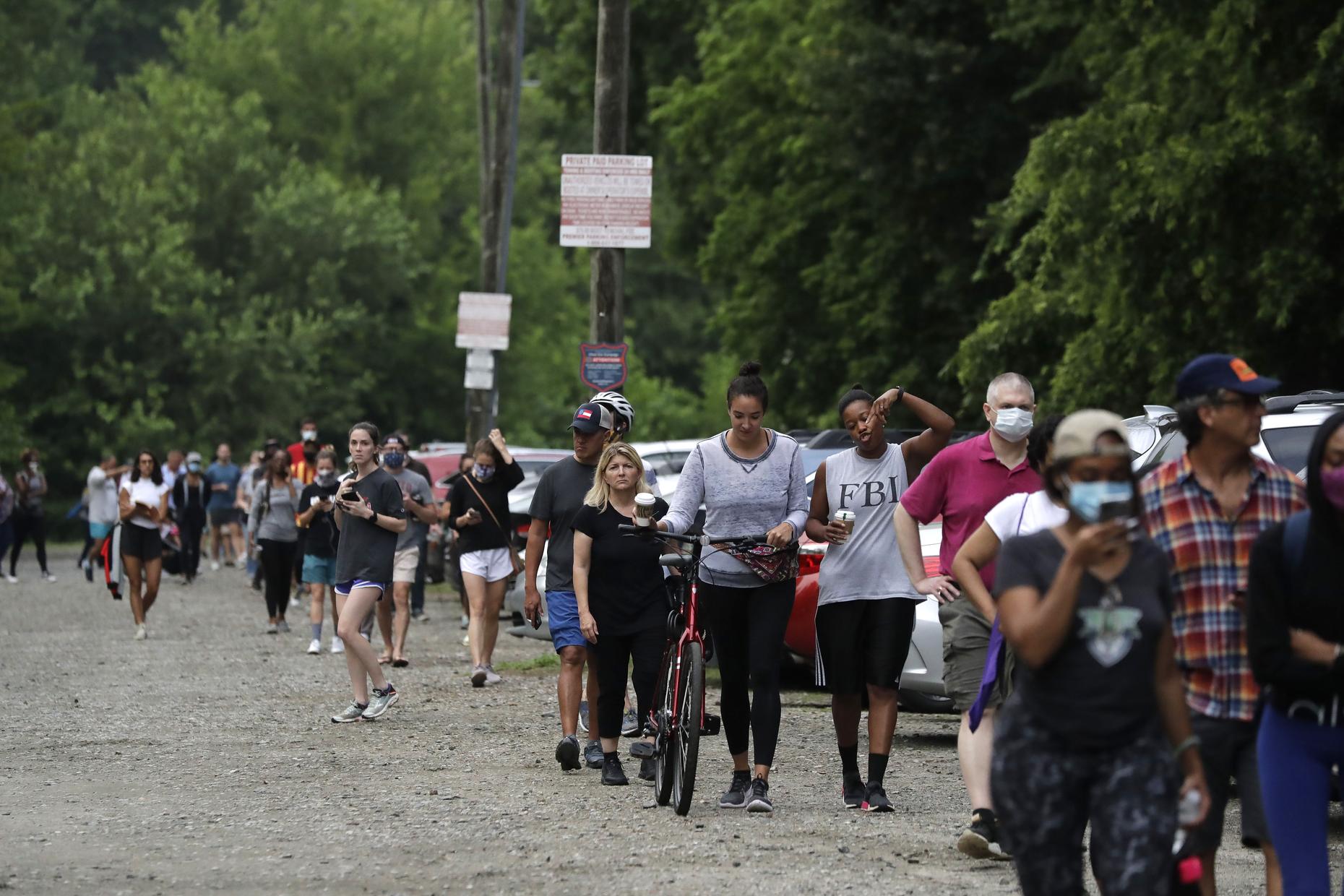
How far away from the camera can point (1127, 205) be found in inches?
790

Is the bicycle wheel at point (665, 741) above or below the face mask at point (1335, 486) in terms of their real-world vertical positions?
below

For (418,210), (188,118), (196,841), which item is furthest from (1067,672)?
(418,210)

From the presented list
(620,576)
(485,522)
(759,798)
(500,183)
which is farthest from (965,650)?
(500,183)

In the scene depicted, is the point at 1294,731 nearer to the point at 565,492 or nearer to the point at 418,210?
the point at 565,492

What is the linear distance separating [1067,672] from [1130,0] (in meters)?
17.6

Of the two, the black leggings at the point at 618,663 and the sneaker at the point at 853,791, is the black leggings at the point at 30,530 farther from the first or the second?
the sneaker at the point at 853,791

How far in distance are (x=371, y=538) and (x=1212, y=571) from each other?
26.7 feet

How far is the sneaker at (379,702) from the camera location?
13086mm

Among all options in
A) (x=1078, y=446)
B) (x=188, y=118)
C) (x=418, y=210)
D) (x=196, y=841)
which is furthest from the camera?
(x=418, y=210)

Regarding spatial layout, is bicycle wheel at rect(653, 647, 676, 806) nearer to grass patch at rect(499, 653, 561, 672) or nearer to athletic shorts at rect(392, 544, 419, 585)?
grass patch at rect(499, 653, 561, 672)

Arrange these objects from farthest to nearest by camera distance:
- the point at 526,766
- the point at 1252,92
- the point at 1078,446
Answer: the point at 1252,92 < the point at 526,766 < the point at 1078,446

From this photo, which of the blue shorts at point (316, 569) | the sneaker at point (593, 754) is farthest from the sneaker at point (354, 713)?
the blue shorts at point (316, 569)

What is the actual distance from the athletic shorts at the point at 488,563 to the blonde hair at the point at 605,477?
5127mm

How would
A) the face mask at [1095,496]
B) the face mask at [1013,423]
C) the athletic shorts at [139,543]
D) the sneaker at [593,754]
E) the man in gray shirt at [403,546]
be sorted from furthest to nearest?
the athletic shorts at [139,543], the man in gray shirt at [403,546], the sneaker at [593,754], the face mask at [1013,423], the face mask at [1095,496]
